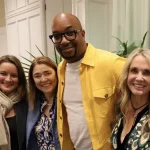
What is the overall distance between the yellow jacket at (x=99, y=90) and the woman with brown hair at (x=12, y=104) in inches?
21.7

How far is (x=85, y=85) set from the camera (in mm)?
1535

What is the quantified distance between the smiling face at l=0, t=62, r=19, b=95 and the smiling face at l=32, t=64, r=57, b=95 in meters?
0.20

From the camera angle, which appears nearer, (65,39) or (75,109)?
(65,39)

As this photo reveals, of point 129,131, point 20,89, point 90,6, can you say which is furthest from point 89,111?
point 90,6

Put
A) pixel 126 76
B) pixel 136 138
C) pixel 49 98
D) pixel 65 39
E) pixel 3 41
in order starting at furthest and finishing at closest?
pixel 3 41 → pixel 49 98 → pixel 65 39 → pixel 126 76 → pixel 136 138

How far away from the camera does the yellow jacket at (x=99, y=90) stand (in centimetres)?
148

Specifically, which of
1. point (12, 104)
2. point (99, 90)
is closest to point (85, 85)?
point (99, 90)

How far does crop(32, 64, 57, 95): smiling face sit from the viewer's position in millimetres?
1708

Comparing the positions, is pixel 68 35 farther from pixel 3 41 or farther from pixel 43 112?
pixel 3 41

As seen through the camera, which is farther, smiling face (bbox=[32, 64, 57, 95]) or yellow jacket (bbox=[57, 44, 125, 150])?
smiling face (bbox=[32, 64, 57, 95])

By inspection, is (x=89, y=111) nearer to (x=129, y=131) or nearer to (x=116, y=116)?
(x=116, y=116)

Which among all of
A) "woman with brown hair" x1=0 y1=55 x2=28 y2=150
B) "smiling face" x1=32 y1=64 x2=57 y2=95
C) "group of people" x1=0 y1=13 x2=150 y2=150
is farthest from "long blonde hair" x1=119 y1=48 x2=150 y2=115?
"woman with brown hair" x1=0 y1=55 x2=28 y2=150

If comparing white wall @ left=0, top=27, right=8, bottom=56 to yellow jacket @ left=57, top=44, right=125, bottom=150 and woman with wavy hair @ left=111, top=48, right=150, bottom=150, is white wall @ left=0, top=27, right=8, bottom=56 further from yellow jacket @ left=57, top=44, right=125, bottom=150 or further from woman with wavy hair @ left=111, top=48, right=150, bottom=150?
woman with wavy hair @ left=111, top=48, right=150, bottom=150

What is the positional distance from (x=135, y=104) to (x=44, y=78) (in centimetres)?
66
